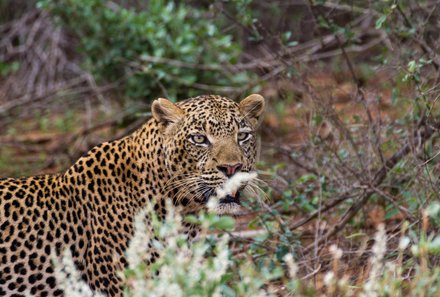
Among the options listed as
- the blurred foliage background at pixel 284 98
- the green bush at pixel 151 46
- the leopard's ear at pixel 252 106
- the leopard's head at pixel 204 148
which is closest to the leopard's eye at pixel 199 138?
the leopard's head at pixel 204 148

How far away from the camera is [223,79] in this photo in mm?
12953

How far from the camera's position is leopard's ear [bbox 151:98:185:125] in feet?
22.9

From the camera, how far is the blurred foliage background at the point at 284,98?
8.16 meters

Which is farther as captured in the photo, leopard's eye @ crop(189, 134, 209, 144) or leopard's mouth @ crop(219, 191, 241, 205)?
leopard's eye @ crop(189, 134, 209, 144)

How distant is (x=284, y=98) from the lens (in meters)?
9.09

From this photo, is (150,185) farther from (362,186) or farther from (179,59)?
(179,59)

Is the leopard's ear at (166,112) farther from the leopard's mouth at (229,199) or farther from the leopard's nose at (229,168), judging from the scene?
the leopard's mouth at (229,199)

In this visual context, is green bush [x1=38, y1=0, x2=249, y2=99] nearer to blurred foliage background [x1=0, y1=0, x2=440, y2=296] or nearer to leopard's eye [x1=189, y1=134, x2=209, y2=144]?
blurred foliage background [x1=0, y1=0, x2=440, y2=296]

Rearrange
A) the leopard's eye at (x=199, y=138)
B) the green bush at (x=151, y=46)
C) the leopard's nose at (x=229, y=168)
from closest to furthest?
the leopard's nose at (x=229, y=168), the leopard's eye at (x=199, y=138), the green bush at (x=151, y=46)

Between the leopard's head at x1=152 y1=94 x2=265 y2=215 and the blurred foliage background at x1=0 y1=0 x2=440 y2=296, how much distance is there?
90 cm

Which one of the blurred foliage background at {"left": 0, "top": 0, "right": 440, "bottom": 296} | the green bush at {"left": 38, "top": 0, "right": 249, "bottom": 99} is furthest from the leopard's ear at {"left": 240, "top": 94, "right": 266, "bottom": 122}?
the green bush at {"left": 38, "top": 0, "right": 249, "bottom": 99}

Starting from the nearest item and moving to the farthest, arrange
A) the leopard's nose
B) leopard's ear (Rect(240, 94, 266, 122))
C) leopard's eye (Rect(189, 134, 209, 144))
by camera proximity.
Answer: the leopard's nose < leopard's eye (Rect(189, 134, 209, 144)) < leopard's ear (Rect(240, 94, 266, 122))

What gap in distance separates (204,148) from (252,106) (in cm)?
62

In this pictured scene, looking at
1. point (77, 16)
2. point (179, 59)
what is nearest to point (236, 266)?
point (179, 59)
